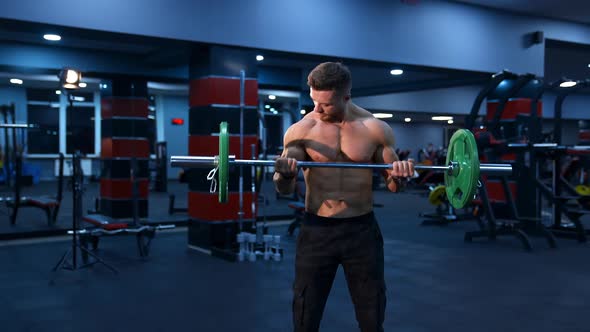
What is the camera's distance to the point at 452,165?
6.25 ft

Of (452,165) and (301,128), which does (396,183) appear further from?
(301,128)

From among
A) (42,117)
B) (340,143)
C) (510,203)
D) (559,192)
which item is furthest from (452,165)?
(42,117)

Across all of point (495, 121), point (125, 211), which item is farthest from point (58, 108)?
point (495, 121)

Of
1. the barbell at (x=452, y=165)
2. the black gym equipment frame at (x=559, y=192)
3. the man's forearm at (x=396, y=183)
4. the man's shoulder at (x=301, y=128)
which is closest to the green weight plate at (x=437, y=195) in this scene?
the black gym equipment frame at (x=559, y=192)

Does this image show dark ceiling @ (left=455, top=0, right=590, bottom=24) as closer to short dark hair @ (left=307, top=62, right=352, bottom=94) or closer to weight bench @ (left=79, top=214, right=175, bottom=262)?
weight bench @ (left=79, top=214, right=175, bottom=262)

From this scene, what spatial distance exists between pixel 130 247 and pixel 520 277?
3.21 m

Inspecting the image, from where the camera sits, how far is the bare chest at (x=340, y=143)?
180 cm

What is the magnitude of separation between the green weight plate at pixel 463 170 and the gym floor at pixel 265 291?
1.01m

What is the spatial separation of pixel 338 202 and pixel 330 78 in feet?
1.32

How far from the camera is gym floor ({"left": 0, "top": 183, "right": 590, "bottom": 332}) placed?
2.75 m

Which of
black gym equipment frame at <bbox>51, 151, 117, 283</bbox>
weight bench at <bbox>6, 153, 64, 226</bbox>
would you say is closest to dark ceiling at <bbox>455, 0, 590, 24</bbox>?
black gym equipment frame at <bbox>51, 151, 117, 283</bbox>

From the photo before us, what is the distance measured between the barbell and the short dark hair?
24 centimetres

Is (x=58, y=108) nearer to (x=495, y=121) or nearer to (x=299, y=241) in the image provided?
(x=495, y=121)

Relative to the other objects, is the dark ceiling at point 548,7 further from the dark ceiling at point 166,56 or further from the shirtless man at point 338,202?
the shirtless man at point 338,202
